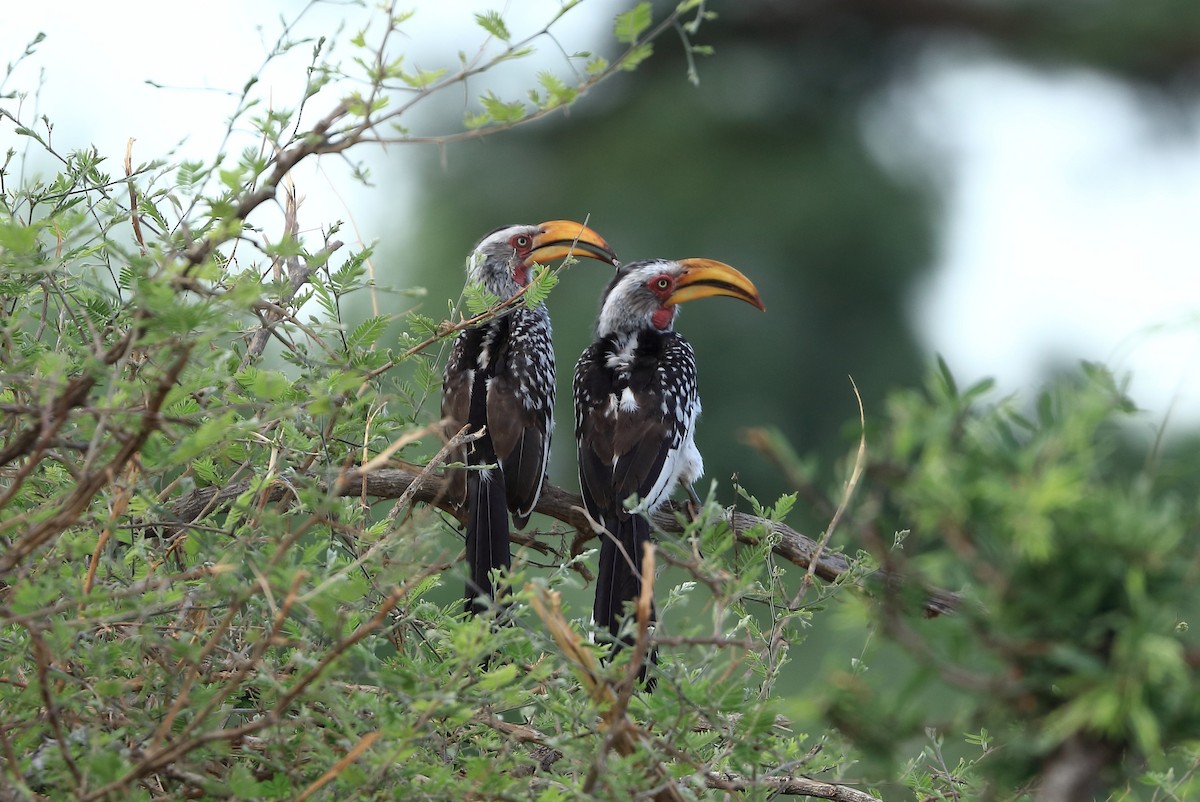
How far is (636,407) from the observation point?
3260 millimetres

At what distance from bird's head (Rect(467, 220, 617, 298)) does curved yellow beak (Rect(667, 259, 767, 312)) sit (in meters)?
0.33

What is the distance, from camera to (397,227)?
6.30m

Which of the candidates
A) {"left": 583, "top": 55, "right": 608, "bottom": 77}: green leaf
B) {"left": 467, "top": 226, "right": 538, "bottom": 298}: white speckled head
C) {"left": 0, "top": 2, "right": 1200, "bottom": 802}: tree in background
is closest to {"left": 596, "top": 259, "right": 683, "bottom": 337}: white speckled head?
{"left": 467, "top": 226, "right": 538, "bottom": 298}: white speckled head

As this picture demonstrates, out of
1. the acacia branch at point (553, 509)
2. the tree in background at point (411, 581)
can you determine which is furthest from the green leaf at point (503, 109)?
the acacia branch at point (553, 509)

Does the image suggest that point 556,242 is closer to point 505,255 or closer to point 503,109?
point 505,255

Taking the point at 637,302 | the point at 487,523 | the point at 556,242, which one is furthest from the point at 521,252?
the point at 487,523

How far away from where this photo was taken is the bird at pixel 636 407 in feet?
10.1

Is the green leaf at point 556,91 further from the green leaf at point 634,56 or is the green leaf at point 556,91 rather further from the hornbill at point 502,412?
the hornbill at point 502,412

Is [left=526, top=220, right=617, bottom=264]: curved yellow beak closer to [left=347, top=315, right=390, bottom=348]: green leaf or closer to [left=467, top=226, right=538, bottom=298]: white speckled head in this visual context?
[left=467, top=226, right=538, bottom=298]: white speckled head

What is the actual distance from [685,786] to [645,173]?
18.6 ft

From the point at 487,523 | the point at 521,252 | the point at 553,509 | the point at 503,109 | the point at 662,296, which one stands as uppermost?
the point at 503,109

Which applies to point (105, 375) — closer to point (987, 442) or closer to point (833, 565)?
point (987, 442)

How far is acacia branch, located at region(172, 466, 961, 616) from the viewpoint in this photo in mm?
1798

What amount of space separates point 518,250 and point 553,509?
1.06 metres
